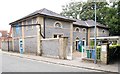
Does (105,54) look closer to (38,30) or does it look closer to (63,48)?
(63,48)

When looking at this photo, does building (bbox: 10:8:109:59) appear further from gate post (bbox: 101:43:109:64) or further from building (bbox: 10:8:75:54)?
gate post (bbox: 101:43:109:64)

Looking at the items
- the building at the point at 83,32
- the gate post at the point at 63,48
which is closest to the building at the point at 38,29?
the building at the point at 83,32

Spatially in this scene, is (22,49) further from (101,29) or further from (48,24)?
(101,29)

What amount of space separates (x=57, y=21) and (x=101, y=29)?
15.8 meters

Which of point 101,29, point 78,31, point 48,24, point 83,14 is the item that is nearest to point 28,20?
point 48,24

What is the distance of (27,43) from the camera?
2317cm

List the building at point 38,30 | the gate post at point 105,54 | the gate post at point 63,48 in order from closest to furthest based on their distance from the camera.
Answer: the gate post at point 105,54 → the gate post at point 63,48 → the building at point 38,30

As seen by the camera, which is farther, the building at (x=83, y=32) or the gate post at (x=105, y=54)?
the building at (x=83, y=32)

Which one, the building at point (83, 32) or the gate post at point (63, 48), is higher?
the building at point (83, 32)

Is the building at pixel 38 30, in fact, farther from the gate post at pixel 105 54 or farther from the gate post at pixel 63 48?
the gate post at pixel 105 54

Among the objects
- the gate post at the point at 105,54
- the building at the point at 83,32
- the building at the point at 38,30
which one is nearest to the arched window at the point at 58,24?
the building at the point at 38,30

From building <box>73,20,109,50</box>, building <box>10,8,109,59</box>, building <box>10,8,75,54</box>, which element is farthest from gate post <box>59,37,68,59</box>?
building <box>73,20,109,50</box>

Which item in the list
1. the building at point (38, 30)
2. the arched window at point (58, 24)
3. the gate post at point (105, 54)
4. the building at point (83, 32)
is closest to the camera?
the gate post at point (105, 54)

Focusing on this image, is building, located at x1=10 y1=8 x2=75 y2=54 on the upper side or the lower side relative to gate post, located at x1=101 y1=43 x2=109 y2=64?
upper
